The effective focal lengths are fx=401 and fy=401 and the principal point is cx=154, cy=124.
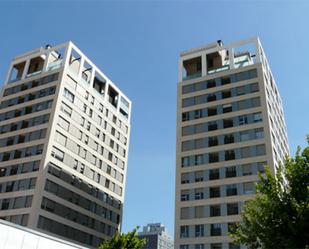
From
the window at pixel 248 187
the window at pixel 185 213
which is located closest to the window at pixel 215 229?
the window at pixel 185 213

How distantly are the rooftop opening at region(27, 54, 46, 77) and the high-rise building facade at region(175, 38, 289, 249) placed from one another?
21.5m

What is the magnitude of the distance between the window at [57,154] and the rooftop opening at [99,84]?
1611 centimetres

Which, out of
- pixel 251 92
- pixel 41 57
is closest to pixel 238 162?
pixel 251 92

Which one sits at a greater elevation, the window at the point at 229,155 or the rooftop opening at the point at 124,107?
the rooftop opening at the point at 124,107

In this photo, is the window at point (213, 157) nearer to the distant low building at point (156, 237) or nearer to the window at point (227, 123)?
the window at point (227, 123)

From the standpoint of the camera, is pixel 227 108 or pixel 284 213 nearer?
pixel 284 213

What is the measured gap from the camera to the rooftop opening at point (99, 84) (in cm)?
6481

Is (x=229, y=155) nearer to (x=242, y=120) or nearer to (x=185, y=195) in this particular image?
(x=242, y=120)

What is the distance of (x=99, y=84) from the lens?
2594 inches

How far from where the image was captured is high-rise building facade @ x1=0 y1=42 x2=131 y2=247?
48375mm

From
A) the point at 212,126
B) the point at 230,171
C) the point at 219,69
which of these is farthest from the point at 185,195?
the point at 219,69

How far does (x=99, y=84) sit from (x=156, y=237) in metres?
102

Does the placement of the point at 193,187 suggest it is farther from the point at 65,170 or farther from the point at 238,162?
the point at 65,170

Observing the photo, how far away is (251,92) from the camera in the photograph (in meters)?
50.3
